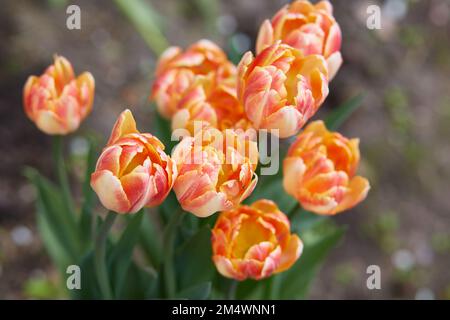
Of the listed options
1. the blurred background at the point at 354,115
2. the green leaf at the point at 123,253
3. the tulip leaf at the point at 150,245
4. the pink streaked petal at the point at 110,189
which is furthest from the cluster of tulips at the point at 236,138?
the blurred background at the point at 354,115

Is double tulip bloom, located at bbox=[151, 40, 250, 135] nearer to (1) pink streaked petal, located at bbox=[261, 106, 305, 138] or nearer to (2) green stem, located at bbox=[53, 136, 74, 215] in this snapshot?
(1) pink streaked petal, located at bbox=[261, 106, 305, 138]

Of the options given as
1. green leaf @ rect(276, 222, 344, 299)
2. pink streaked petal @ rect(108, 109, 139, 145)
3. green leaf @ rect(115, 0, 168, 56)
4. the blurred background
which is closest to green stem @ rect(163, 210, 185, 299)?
pink streaked petal @ rect(108, 109, 139, 145)

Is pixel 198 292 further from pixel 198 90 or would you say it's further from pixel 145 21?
pixel 145 21

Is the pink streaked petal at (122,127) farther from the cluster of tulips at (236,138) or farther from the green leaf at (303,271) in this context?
the green leaf at (303,271)

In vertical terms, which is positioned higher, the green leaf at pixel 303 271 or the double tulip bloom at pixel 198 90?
the double tulip bloom at pixel 198 90

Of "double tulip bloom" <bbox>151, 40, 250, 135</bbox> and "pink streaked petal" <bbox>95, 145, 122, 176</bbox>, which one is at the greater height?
"double tulip bloom" <bbox>151, 40, 250, 135</bbox>
